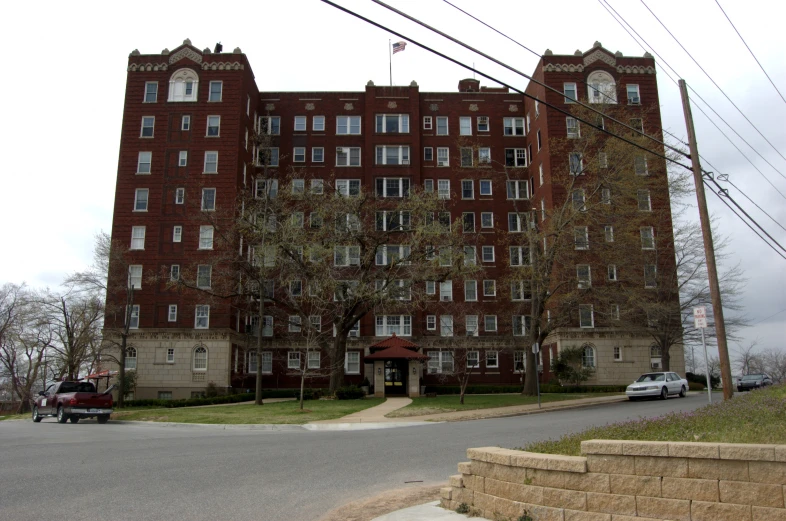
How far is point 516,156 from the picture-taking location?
56969 mm

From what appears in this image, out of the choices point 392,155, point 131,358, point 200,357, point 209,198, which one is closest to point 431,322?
point 392,155

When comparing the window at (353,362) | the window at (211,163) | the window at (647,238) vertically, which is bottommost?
the window at (353,362)

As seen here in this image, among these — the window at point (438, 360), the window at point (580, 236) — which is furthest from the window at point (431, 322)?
the window at point (580, 236)

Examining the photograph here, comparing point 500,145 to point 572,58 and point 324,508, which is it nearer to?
point 572,58

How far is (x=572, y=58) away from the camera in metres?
51.6

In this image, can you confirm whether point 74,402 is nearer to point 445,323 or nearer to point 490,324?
point 445,323

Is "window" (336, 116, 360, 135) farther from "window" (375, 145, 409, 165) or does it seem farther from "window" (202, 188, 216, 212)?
"window" (202, 188, 216, 212)

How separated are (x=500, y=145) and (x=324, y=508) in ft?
169

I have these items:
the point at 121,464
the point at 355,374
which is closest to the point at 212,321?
the point at 355,374

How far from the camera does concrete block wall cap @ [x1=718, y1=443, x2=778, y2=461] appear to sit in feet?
19.2

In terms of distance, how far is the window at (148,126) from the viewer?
4997 cm

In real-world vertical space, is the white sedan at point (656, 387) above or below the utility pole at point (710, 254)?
below

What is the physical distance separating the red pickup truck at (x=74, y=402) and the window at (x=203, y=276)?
18.0m

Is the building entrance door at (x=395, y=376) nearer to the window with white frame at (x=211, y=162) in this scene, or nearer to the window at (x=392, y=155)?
the window at (x=392, y=155)
